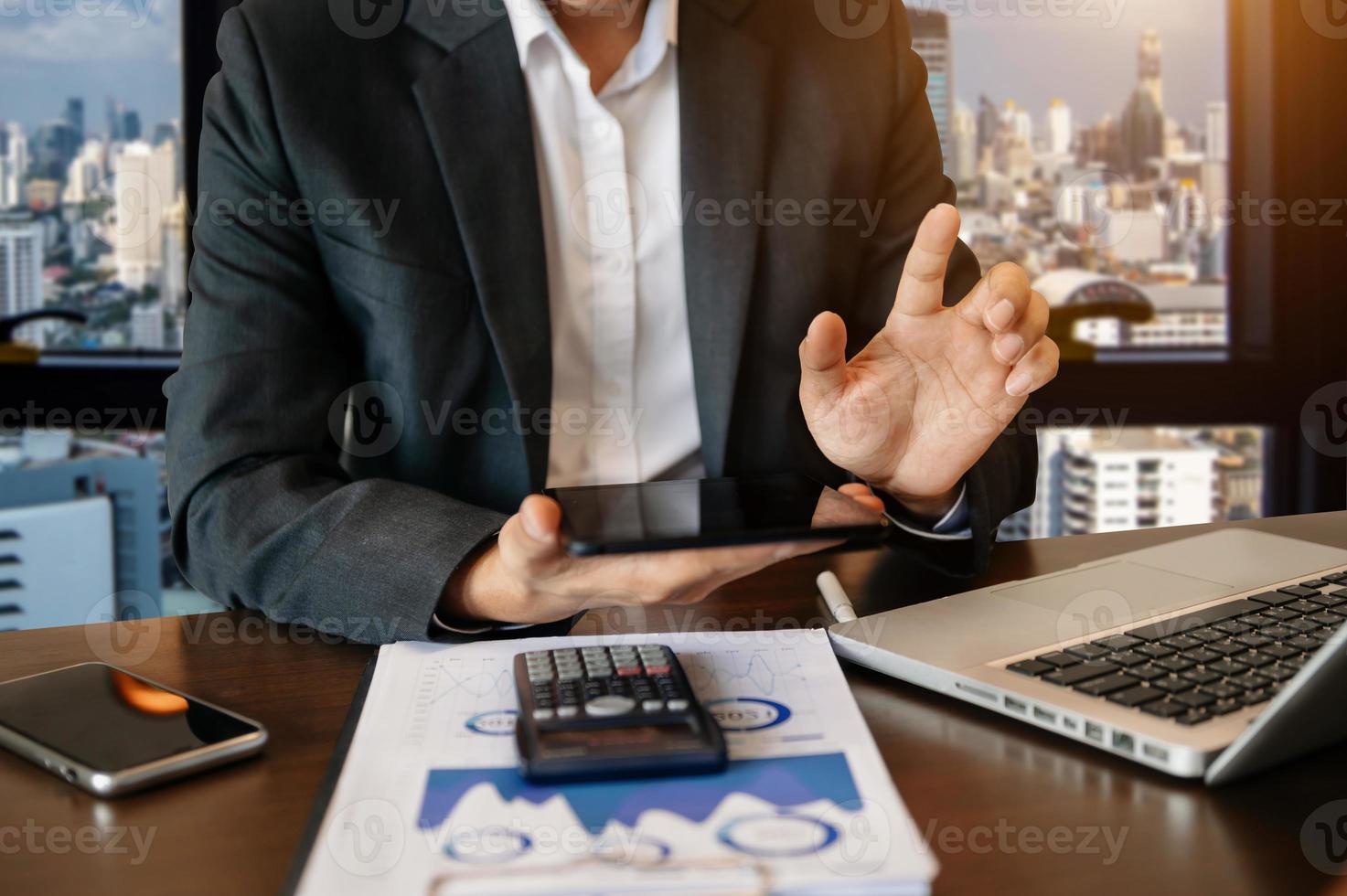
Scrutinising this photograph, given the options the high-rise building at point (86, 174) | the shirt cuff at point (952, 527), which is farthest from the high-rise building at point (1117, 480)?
the high-rise building at point (86, 174)

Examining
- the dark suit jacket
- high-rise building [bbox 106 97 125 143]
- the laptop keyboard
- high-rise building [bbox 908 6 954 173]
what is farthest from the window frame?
the laptop keyboard

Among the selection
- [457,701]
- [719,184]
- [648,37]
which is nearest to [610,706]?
[457,701]

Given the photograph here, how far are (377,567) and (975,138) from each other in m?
2.16

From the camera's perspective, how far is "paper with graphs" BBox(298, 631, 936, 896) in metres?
0.47

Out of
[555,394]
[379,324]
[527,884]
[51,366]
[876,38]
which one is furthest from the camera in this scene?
[51,366]

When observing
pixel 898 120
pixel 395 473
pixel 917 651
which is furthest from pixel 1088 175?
pixel 917 651

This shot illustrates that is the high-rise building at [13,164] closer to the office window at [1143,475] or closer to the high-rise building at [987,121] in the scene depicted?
the high-rise building at [987,121]

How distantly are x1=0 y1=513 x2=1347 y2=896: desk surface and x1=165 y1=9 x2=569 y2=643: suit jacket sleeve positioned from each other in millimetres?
102

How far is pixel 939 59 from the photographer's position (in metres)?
2.60

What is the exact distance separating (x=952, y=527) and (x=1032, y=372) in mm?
196

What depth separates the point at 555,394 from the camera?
1295mm

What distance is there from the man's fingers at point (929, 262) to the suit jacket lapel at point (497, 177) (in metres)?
0.41

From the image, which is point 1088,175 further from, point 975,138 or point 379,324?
point 379,324

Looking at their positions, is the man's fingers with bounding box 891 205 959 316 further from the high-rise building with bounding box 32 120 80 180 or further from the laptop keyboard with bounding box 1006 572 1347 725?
the high-rise building with bounding box 32 120 80 180
